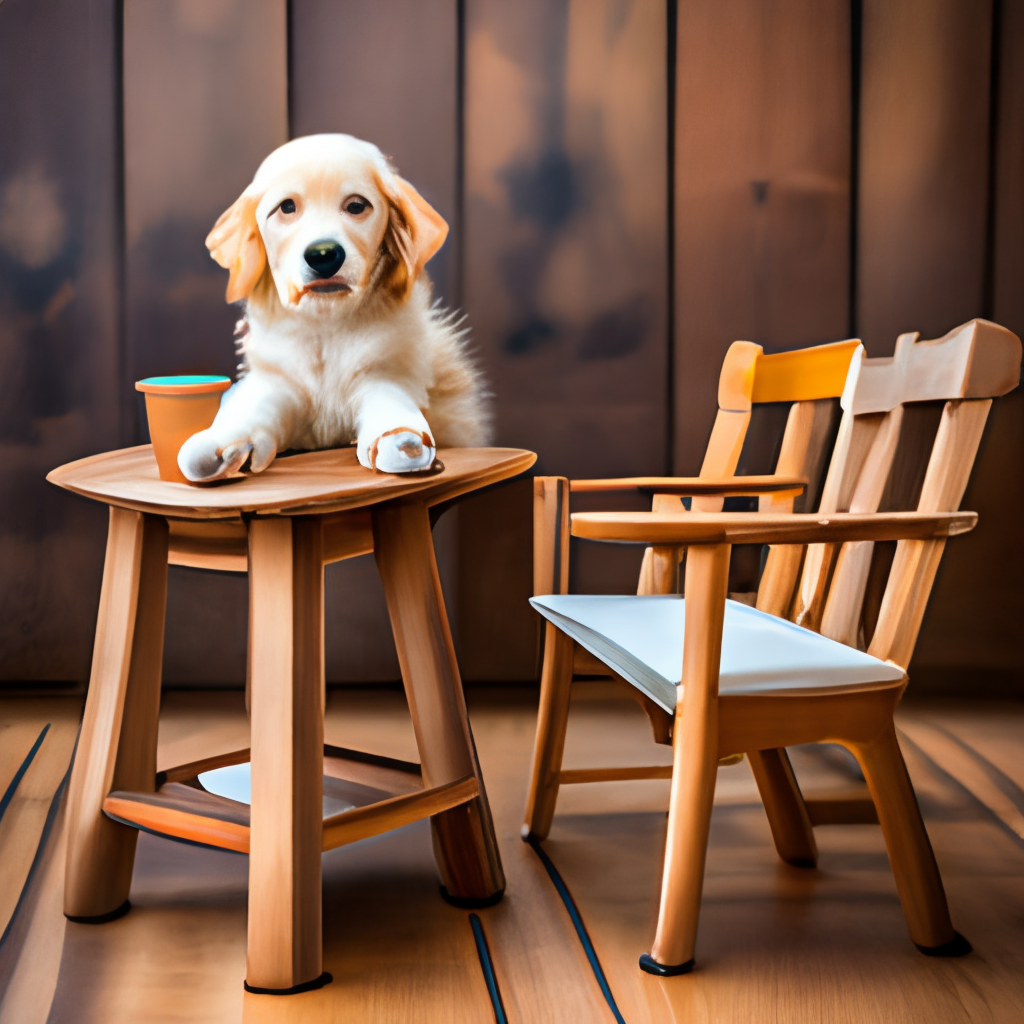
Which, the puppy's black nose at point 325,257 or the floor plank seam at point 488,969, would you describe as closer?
the floor plank seam at point 488,969

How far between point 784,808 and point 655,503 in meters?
0.48

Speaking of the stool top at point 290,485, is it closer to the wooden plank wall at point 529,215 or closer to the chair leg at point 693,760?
the chair leg at point 693,760

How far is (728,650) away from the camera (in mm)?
1084

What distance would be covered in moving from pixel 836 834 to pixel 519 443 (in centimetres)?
101

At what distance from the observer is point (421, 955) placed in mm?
1079

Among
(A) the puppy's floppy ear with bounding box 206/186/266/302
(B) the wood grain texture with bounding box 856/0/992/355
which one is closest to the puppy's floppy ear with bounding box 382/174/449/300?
(A) the puppy's floppy ear with bounding box 206/186/266/302

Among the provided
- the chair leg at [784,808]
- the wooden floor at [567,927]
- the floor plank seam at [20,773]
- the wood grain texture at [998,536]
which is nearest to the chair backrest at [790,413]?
the chair leg at [784,808]

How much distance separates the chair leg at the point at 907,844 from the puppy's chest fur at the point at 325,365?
0.70 m

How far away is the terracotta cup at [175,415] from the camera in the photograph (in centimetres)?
107

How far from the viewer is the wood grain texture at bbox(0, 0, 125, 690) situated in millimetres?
1938

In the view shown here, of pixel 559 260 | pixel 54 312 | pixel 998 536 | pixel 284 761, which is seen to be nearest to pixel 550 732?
pixel 284 761

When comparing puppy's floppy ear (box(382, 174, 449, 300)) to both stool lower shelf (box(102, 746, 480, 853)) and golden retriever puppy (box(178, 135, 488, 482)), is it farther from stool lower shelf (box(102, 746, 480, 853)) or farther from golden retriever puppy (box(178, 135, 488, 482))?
stool lower shelf (box(102, 746, 480, 853))

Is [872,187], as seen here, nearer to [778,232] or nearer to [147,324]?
[778,232]

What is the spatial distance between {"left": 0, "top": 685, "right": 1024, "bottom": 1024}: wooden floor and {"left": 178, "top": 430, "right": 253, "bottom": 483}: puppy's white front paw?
553 mm
